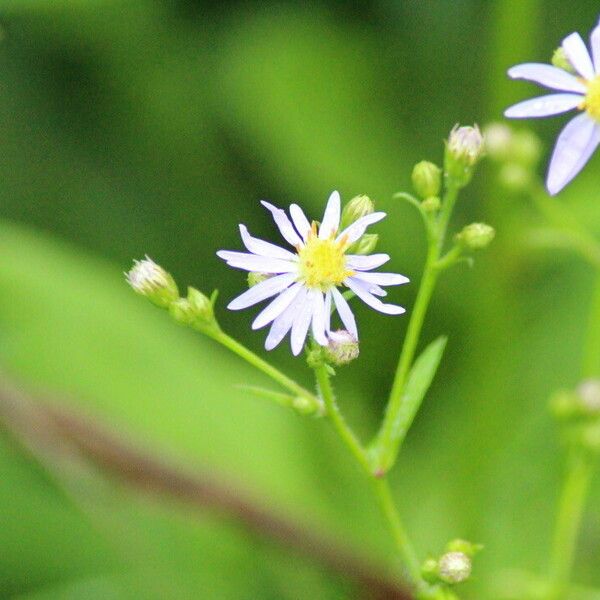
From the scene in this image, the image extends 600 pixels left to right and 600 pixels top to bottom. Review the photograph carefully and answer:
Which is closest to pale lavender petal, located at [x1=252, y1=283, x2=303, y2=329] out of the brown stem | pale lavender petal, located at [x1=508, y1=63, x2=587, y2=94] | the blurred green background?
pale lavender petal, located at [x1=508, y1=63, x2=587, y2=94]

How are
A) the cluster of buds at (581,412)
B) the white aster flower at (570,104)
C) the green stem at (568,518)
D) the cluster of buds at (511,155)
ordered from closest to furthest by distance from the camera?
1. the white aster flower at (570,104)
2. the green stem at (568,518)
3. the cluster of buds at (581,412)
4. the cluster of buds at (511,155)


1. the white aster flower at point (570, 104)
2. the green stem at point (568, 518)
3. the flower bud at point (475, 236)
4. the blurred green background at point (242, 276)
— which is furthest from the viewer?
the blurred green background at point (242, 276)

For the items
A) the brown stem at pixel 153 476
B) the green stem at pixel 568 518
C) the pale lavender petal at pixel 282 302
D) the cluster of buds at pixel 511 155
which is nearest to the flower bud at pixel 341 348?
the pale lavender petal at pixel 282 302

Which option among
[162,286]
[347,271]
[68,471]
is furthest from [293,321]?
[68,471]

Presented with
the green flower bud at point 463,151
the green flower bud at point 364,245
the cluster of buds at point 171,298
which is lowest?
the cluster of buds at point 171,298

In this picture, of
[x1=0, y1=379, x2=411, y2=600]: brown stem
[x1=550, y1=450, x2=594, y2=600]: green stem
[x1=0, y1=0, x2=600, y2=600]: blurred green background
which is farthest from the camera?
[x1=0, y1=0, x2=600, y2=600]: blurred green background

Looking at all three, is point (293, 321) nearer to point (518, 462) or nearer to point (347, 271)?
point (347, 271)

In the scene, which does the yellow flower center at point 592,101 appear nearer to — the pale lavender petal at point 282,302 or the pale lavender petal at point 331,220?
the pale lavender petal at point 331,220

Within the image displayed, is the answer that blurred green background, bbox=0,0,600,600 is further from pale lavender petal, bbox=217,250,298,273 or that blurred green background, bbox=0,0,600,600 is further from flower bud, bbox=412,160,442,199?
pale lavender petal, bbox=217,250,298,273

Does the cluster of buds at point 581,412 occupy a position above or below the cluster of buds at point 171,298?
above
